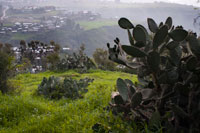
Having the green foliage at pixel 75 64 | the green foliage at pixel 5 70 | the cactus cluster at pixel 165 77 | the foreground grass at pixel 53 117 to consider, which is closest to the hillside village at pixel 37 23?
the green foliage at pixel 75 64

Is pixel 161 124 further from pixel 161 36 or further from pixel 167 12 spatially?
pixel 167 12

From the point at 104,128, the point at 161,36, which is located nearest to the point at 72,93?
the point at 104,128

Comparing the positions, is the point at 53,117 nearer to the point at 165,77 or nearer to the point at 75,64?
the point at 165,77

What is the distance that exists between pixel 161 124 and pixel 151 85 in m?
0.41

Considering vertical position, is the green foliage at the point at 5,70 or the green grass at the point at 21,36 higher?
the green foliage at the point at 5,70

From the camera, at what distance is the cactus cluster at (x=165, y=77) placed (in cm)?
179

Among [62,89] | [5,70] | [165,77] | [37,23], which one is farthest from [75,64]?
[37,23]

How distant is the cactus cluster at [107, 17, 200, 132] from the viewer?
5.88 feet

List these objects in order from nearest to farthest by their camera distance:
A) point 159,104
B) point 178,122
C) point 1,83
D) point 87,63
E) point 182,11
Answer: point 178,122
point 159,104
point 1,83
point 87,63
point 182,11

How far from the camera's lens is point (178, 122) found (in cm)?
182

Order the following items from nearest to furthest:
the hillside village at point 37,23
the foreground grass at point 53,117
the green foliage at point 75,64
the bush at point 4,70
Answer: the foreground grass at point 53,117 → the bush at point 4,70 → the green foliage at point 75,64 → the hillside village at point 37,23

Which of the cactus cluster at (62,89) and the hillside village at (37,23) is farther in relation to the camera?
the hillside village at (37,23)

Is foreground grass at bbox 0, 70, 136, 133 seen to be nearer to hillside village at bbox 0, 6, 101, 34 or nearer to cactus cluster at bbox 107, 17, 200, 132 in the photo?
cactus cluster at bbox 107, 17, 200, 132

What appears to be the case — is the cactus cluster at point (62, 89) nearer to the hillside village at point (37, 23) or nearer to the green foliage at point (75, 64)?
the green foliage at point (75, 64)
